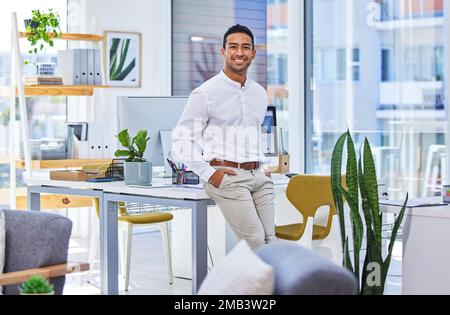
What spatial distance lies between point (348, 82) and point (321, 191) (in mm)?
2408

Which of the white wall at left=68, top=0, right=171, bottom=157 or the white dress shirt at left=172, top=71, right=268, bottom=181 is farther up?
the white wall at left=68, top=0, right=171, bottom=157

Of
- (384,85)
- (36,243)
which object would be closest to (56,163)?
(384,85)

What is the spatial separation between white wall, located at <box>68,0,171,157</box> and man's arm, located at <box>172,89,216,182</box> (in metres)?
3.77

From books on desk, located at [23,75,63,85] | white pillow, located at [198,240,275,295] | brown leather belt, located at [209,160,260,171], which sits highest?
books on desk, located at [23,75,63,85]

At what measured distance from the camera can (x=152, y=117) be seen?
539 cm

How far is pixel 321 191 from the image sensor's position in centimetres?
509

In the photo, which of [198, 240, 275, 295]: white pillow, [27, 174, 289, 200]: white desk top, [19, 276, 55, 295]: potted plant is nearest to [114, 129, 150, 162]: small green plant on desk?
[27, 174, 289, 200]: white desk top

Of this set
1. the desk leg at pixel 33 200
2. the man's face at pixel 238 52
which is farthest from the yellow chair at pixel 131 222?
the man's face at pixel 238 52

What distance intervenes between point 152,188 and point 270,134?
Result: 1557mm

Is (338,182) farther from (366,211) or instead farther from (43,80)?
(43,80)

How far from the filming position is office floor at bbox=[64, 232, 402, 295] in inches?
232

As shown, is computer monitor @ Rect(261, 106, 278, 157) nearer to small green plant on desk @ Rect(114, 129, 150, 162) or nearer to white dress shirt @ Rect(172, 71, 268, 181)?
small green plant on desk @ Rect(114, 129, 150, 162)

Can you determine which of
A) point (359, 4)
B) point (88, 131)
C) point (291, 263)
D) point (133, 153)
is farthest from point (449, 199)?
point (88, 131)

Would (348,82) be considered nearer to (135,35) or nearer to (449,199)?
(135,35)
